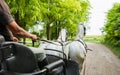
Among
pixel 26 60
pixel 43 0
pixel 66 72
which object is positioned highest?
pixel 43 0

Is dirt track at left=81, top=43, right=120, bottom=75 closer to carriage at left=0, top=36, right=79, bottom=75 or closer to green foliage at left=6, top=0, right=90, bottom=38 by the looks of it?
green foliage at left=6, top=0, right=90, bottom=38

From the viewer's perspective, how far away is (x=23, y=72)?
3164 millimetres

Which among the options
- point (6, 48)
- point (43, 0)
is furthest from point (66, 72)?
point (43, 0)

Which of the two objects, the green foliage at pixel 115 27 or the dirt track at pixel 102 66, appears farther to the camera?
the green foliage at pixel 115 27

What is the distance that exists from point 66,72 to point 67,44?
85cm

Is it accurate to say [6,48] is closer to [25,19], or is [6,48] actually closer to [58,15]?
[25,19]

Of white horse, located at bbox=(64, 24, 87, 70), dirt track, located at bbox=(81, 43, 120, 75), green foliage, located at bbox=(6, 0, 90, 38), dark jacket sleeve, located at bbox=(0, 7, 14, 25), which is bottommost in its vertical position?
dirt track, located at bbox=(81, 43, 120, 75)

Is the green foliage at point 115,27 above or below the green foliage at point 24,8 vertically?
below

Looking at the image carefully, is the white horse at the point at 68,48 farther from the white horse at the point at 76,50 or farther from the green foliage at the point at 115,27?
the green foliage at the point at 115,27

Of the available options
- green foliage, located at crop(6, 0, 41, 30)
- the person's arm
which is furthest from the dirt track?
the person's arm

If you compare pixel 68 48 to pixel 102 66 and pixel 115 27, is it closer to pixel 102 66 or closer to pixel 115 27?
pixel 102 66

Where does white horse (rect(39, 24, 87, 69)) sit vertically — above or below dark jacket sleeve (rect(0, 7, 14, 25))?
below

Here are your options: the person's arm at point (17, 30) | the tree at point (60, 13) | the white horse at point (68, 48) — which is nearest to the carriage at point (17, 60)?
the person's arm at point (17, 30)

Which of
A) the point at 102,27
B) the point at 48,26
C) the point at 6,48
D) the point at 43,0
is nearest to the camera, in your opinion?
the point at 6,48
